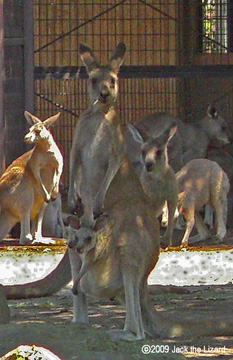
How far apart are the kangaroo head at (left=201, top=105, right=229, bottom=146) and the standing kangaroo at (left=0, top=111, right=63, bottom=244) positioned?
3276mm

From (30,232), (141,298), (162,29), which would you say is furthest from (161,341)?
(162,29)

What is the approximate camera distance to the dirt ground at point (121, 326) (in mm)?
4889

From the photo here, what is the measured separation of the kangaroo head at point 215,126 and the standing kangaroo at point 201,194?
249cm

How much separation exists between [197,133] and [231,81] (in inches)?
57.1

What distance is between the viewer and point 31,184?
10.8 metres

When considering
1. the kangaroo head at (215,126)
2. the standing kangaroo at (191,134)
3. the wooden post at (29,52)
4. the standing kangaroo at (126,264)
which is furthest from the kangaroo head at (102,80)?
the kangaroo head at (215,126)

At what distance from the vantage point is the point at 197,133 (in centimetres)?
1355

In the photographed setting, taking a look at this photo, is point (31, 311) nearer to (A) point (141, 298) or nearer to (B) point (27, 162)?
(A) point (141, 298)

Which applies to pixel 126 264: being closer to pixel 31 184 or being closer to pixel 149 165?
pixel 149 165

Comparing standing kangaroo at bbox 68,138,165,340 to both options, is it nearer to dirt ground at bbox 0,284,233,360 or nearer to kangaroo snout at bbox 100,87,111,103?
dirt ground at bbox 0,284,233,360

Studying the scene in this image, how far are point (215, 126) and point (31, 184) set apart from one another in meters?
3.78

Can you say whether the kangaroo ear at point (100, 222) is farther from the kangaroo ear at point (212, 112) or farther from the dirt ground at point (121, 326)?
the kangaroo ear at point (212, 112)

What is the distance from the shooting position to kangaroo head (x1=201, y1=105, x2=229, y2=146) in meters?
13.7

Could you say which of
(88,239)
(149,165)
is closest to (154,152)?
(149,165)
